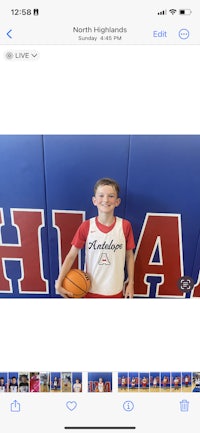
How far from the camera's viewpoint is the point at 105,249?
0.78m

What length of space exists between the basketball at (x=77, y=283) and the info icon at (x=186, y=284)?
0.61 feet

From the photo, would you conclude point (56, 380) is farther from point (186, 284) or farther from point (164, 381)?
point (186, 284)

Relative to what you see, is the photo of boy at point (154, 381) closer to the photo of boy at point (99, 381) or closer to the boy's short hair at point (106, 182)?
the photo of boy at point (99, 381)

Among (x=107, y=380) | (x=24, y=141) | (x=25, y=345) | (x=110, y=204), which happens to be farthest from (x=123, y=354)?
(x=24, y=141)

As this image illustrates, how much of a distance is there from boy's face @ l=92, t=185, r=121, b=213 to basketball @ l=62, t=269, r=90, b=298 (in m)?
0.14

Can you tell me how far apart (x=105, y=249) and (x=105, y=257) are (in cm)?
2

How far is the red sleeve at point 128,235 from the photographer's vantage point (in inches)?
30.0

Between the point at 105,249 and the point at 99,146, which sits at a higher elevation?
the point at 99,146

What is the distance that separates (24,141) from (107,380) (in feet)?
1.42
